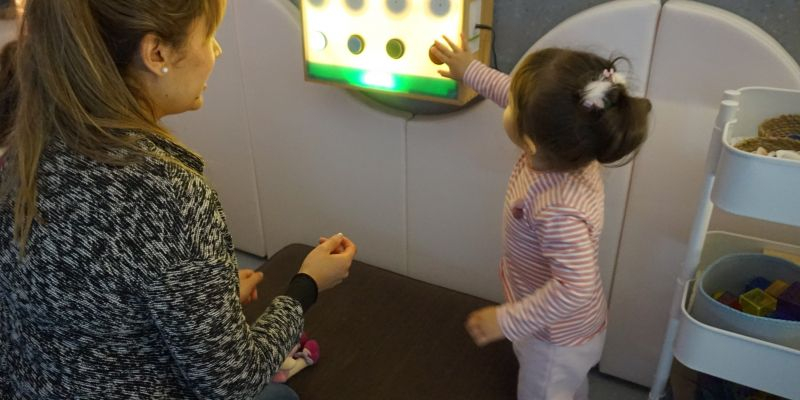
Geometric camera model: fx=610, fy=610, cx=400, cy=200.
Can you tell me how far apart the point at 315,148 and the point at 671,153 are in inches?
29.6

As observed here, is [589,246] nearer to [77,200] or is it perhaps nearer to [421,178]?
[421,178]

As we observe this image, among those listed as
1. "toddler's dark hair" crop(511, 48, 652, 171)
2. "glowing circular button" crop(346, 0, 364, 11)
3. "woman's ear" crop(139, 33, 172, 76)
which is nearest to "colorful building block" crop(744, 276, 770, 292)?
"toddler's dark hair" crop(511, 48, 652, 171)

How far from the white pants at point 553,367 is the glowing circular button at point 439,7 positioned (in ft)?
1.81

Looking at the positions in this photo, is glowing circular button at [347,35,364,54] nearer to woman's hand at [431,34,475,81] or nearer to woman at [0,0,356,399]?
woman's hand at [431,34,475,81]

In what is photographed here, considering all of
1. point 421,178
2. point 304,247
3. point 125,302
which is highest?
point 125,302

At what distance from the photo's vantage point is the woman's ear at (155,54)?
634mm

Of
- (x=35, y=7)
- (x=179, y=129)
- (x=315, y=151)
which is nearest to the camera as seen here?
(x=35, y=7)

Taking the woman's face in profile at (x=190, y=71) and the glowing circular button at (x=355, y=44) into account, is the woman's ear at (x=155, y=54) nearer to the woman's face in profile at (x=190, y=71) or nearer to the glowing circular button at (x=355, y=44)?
the woman's face in profile at (x=190, y=71)

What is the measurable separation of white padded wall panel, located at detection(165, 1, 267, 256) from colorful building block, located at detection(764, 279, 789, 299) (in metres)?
1.12

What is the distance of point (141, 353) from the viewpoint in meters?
0.70

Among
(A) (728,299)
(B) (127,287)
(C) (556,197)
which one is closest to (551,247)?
(C) (556,197)

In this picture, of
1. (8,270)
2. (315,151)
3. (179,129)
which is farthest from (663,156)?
(179,129)

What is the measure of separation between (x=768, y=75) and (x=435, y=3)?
1.69ft

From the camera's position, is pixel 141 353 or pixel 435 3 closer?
pixel 141 353
